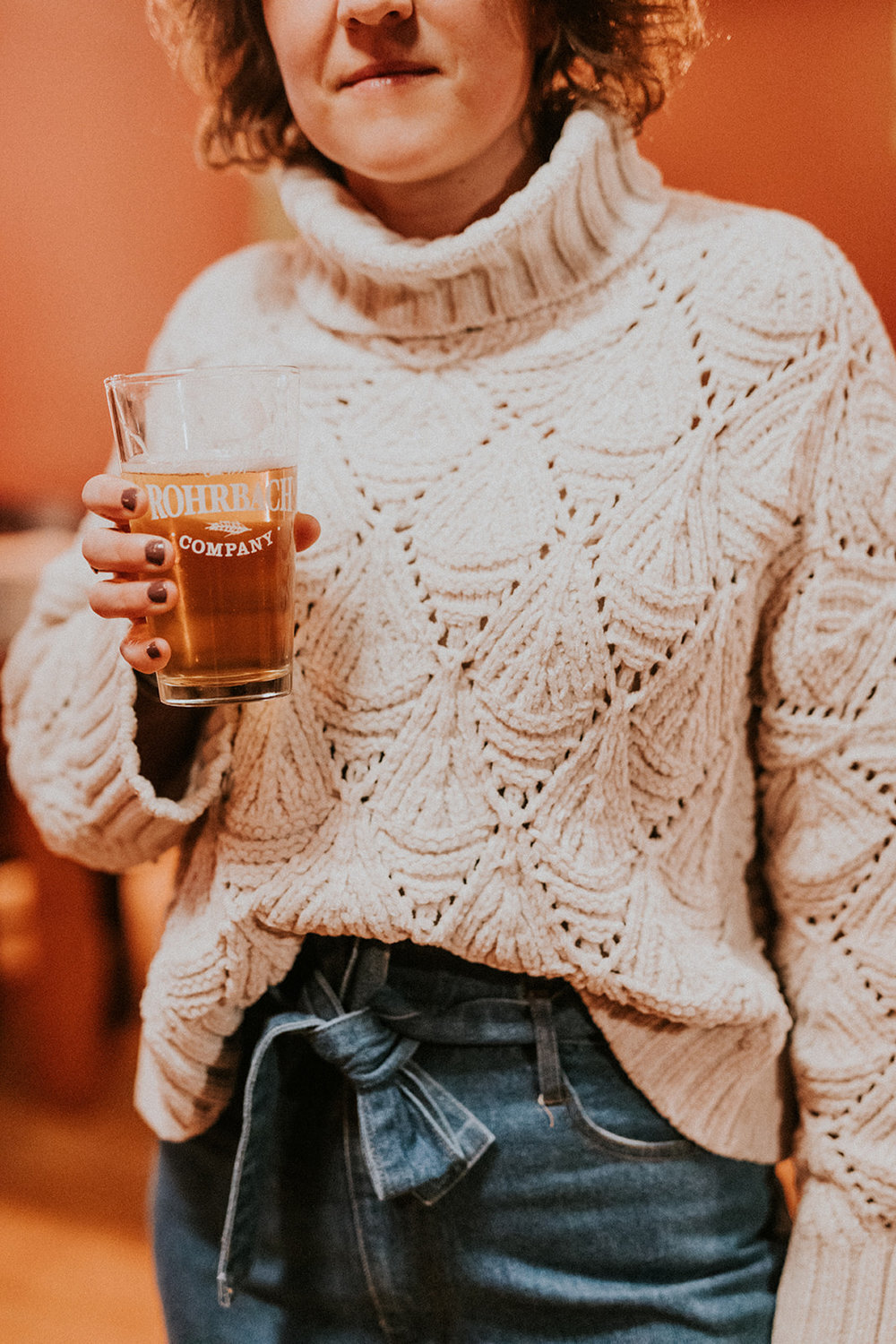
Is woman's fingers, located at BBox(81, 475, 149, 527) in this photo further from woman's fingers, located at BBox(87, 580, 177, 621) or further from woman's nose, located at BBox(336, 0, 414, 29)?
woman's nose, located at BBox(336, 0, 414, 29)

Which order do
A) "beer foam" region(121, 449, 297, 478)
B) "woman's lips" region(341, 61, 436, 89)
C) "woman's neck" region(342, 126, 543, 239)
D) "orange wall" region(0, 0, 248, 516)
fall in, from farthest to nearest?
"orange wall" region(0, 0, 248, 516) < "woman's neck" region(342, 126, 543, 239) < "woman's lips" region(341, 61, 436, 89) < "beer foam" region(121, 449, 297, 478)

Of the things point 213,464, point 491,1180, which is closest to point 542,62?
point 213,464

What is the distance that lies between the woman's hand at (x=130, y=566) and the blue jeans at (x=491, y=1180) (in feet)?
0.99

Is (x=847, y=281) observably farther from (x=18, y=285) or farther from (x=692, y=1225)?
(x=18, y=285)

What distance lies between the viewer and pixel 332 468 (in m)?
0.87

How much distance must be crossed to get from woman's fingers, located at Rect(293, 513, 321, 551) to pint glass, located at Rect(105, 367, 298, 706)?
0.19 ft

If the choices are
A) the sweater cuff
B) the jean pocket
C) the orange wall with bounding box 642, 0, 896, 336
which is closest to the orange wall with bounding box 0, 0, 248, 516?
the orange wall with bounding box 642, 0, 896, 336

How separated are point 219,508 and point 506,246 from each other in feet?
1.11

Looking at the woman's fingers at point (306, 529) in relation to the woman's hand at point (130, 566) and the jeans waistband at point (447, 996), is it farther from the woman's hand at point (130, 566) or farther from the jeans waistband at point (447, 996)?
the jeans waistband at point (447, 996)

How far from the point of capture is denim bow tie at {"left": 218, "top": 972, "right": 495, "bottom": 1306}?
0.85 m

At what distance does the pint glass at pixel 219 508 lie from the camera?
688mm

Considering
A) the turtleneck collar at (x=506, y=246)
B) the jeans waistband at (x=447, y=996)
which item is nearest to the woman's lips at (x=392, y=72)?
the turtleneck collar at (x=506, y=246)

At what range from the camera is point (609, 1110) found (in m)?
0.86

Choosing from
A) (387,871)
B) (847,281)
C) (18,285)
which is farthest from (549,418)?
(18,285)
